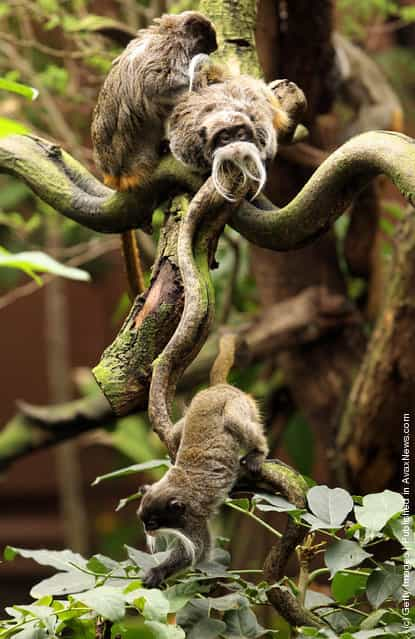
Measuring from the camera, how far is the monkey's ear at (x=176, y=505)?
1.20m

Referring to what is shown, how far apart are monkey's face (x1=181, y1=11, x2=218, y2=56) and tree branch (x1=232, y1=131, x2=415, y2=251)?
21.0 inches

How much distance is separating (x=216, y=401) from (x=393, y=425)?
5.70 ft

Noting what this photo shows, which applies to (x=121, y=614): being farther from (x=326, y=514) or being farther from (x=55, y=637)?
(x=326, y=514)

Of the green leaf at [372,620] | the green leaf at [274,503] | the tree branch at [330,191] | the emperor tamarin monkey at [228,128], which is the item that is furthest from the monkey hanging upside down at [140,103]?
the green leaf at [372,620]

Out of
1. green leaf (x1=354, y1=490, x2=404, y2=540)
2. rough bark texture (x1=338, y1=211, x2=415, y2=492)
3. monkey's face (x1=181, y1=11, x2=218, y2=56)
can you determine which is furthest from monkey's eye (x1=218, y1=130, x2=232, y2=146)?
rough bark texture (x1=338, y1=211, x2=415, y2=492)

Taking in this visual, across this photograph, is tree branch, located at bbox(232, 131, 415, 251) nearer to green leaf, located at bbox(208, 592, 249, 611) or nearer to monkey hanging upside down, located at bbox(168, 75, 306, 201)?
monkey hanging upside down, located at bbox(168, 75, 306, 201)

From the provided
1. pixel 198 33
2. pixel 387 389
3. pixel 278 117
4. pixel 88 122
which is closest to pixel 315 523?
pixel 278 117

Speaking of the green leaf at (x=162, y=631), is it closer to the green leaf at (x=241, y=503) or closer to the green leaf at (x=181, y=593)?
the green leaf at (x=181, y=593)

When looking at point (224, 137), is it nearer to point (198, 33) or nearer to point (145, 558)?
point (198, 33)

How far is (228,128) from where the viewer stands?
1767 mm

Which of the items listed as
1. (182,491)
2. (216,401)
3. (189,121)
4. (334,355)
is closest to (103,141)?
(189,121)

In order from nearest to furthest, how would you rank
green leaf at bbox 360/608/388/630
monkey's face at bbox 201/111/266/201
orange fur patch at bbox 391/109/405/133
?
1. green leaf at bbox 360/608/388/630
2. monkey's face at bbox 201/111/266/201
3. orange fur patch at bbox 391/109/405/133

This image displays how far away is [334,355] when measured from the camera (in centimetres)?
342

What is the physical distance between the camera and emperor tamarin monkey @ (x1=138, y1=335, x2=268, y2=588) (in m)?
1.22
